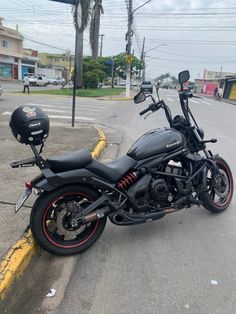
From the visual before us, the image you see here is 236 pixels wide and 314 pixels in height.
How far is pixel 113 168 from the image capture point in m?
3.09

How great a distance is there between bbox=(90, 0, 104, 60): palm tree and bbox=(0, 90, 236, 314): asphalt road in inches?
1179

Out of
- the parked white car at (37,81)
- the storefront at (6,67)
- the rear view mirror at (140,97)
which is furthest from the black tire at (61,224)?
the storefront at (6,67)

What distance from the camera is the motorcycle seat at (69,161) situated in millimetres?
2783

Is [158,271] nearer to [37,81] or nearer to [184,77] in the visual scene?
[184,77]

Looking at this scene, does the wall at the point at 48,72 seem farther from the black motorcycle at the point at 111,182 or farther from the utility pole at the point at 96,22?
the black motorcycle at the point at 111,182

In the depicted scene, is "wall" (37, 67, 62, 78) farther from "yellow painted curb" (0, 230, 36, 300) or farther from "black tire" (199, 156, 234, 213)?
"yellow painted curb" (0, 230, 36, 300)

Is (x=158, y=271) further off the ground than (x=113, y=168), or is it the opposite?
(x=113, y=168)

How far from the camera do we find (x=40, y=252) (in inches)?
119

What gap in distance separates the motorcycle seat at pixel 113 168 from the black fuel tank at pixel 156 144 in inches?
3.9

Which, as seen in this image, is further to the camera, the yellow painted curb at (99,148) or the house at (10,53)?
the house at (10,53)

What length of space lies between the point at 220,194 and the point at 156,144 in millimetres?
1348

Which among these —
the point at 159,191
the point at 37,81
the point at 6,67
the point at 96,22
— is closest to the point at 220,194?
the point at 159,191

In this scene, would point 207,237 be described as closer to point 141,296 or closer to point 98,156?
point 141,296

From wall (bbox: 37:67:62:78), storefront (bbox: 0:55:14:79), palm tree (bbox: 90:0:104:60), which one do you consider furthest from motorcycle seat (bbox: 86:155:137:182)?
wall (bbox: 37:67:62:78)
